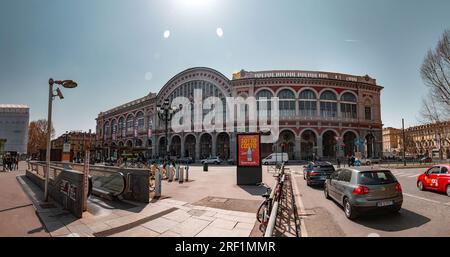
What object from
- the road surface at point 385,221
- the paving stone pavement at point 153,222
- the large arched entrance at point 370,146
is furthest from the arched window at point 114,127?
the road surface at point 385,221

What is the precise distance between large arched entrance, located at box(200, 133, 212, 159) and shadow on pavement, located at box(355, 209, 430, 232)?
4106 cm

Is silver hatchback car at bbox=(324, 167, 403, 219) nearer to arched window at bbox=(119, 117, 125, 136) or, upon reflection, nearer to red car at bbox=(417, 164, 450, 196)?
red car at bbox=(417, 164, 450, 196)

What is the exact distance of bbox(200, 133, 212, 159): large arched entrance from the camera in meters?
46.9

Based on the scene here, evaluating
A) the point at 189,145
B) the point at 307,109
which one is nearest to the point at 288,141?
the point at 307,109

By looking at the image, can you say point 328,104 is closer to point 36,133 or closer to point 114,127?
point 114,127

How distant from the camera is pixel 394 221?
5898mm

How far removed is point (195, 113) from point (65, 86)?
37974 millimetres

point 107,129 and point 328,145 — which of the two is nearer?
point 328,145

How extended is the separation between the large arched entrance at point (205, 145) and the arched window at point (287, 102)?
662 inches

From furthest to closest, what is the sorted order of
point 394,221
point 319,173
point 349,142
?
point 349,142, point 319,173, point 394,221

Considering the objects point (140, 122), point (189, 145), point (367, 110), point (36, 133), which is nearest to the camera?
point (367, 110)

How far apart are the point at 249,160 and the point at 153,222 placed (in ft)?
26.0

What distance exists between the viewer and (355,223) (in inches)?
231
